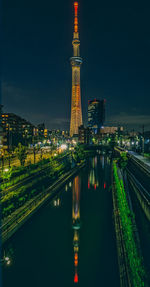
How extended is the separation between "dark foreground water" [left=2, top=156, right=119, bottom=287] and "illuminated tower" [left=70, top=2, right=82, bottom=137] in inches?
3143

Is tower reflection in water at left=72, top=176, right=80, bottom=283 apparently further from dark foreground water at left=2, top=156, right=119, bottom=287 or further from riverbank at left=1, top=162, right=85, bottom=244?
riverbank at left=1, top=162, right=85, bottom=244

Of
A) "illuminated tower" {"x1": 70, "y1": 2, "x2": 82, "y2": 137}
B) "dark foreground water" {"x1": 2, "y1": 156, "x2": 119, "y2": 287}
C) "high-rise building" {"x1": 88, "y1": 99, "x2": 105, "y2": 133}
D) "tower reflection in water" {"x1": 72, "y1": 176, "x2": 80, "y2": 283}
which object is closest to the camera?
"dark foreground water" {"x1": 2, "y1": 156, "x2": 119, "y2": 287}

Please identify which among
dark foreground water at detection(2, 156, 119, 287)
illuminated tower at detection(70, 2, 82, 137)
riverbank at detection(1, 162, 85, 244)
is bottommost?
dark foreground water at detection(2, 156, 119, 287)

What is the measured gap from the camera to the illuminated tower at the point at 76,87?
300 ft

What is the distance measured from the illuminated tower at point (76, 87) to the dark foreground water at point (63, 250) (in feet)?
262

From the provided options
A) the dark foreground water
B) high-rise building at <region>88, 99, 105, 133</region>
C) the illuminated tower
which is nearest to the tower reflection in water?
the dark foreground water

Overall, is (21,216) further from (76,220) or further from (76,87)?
(76,87)

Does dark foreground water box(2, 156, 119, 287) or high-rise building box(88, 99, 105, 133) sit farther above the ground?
high-rise building box(88, 99, 105, 133)

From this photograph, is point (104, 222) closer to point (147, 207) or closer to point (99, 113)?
point (147, 207)

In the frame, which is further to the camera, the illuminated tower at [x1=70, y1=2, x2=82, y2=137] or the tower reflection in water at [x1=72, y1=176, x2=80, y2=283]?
the illuminated tower at [x1=70, y1=2, x2=82, y2=137]

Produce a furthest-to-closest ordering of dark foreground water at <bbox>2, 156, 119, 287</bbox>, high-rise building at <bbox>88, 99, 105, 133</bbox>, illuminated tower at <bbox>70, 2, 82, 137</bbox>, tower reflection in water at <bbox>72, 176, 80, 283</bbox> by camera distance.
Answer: high-rise building at <bbox>88, 99, 105, 133</bbox> → illuminated tower at <bbox>70, 2, 82, 137</bbox> → tower reflection in water at <bbox>72, 176, 80, 283</bbox> → dark foreground water at <bbox>2, 156, 119, 287</bbox>

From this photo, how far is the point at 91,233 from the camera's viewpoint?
11500 mm

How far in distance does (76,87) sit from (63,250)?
89568mm

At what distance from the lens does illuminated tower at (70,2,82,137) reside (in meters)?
→ 91.6
